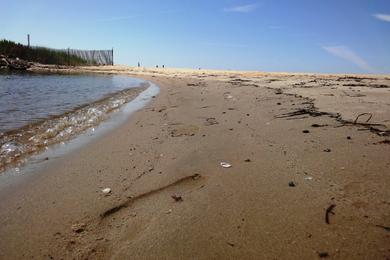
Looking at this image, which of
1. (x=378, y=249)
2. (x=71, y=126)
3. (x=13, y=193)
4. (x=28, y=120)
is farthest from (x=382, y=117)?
(x=28, y=120)

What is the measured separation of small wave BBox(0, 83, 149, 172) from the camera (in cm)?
414

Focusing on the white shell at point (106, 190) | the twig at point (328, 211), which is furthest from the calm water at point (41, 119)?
the twig at point (328, 211)

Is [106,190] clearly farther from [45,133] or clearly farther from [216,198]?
[45,133]

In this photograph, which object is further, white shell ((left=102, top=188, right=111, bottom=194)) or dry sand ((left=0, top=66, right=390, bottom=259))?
white shell ((left=102, top=188, right=111, bottom=194))

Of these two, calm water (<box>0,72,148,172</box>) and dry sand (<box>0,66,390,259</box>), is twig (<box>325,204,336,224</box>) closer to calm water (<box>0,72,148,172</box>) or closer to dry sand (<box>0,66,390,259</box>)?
dry sand (<box>0,66,390,259</box>)

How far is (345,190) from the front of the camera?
2336mm

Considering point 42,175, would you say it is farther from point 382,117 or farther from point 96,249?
point 382,117

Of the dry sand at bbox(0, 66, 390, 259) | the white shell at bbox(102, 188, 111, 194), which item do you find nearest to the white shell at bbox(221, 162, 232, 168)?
the dry sand at bbox(0, 66, 390, 259)

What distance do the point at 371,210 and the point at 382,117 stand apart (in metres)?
2.72

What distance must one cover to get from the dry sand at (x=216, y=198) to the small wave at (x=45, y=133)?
72 cm

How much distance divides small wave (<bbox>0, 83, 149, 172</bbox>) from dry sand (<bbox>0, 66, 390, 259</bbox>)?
0.72 m

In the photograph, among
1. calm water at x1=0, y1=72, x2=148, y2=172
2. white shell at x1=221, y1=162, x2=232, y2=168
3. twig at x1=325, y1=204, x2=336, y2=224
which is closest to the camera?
twig at x1=325, y1=204, x2=336, y2=224

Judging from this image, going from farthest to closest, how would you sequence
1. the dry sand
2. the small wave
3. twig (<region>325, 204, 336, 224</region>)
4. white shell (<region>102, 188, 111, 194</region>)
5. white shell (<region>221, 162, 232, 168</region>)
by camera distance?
1. the small wave
2. white shell (<region>221, 162, 232, 168</region>)
3. white shell (<region>102, 188, 111, 194</region>)
4. twig (<region>325, 204, 336, 224</region>)
5. the dry sand

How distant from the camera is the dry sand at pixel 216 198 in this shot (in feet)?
6.11
